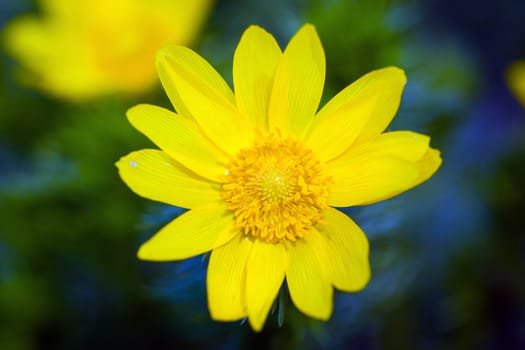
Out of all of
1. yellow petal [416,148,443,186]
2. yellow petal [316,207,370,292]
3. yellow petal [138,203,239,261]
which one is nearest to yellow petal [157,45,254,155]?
yellow petal [138,203,239,261]

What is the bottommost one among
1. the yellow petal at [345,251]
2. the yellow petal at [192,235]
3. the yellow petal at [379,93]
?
the yellow petal at [345,251]

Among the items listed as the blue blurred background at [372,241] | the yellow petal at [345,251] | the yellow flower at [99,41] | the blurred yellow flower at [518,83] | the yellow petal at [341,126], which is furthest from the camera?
the yellow flower at [99,41]

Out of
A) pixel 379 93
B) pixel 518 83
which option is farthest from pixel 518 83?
pixel 379 93

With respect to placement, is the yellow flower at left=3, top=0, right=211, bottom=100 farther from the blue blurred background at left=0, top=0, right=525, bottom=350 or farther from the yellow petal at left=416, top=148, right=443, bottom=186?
the yellow petal at left=416, top=148, right=443, bottom=186

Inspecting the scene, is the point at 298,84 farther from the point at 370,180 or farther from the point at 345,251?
the point at 345,251

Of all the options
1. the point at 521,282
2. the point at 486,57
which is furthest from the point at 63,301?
the point at 486,57

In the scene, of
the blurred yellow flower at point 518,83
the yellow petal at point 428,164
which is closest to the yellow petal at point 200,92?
the yellow petal at point 428,164

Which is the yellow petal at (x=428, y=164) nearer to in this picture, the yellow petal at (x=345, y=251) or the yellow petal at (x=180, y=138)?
the yellow petal at (x=345, y=251)

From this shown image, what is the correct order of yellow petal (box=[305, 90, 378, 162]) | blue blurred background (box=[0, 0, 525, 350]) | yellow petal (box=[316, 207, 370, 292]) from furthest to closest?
1. blue blurred background (box=[0, 0, 525, 350])
2. yellow petal (box=[305, 90, 378, 162])
3. yellow petal (box=[316, 207, 370, 292])
